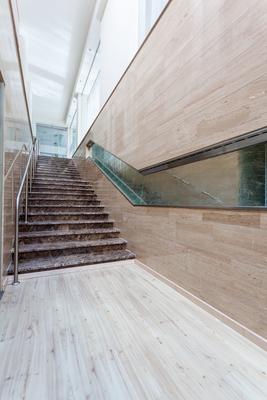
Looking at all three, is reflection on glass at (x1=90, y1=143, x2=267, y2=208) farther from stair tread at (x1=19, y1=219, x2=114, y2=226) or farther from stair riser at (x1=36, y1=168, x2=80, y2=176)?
stair riser at (x1=36, y1=168, x2=80, y2=176)

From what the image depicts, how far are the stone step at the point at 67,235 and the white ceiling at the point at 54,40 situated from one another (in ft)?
19.7

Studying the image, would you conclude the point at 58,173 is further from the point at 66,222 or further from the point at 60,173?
the point at 66,222

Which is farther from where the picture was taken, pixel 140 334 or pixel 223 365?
pixel 140 334

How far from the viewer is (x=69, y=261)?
2.85 metres

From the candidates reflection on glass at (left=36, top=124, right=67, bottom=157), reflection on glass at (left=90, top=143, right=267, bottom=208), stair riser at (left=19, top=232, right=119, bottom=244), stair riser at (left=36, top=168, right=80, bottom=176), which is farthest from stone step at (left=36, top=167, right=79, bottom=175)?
reflection on glass at (left=36, top=124, right=67, bottom=157)

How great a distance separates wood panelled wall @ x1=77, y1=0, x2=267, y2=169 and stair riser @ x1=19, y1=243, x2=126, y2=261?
126 centimetres

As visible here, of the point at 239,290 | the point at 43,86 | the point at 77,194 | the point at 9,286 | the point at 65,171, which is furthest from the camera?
the point at 43,86

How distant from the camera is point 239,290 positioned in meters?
1.57

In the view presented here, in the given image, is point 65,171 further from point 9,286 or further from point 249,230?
point 249,230

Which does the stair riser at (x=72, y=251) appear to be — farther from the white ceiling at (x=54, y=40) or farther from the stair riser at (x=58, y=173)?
the white ceiling at (x=54, y=40)

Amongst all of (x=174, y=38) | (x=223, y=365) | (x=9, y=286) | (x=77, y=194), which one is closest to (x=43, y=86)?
(x=77, y=194)

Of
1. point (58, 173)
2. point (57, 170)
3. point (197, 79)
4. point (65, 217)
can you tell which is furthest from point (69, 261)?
point (57, 170)

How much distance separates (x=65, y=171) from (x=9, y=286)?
446cm

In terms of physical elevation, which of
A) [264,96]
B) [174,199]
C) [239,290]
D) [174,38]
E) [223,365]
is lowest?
[223,365]
